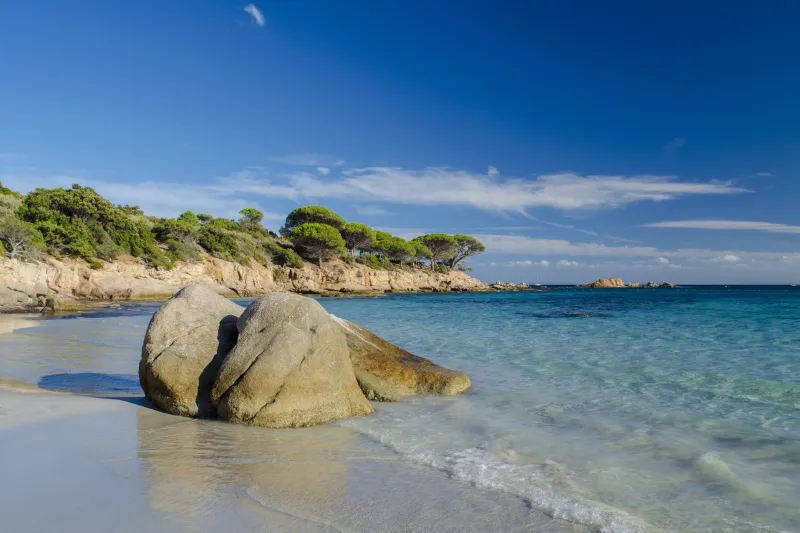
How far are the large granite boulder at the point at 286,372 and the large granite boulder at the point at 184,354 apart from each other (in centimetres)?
37

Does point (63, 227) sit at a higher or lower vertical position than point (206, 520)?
higher

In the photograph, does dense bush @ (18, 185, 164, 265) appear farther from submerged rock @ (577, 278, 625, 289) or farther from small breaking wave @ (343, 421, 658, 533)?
submerged rock @ (577, 278, 625, 289)

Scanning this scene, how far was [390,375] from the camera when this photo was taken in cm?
819

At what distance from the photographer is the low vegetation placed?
1351 inches

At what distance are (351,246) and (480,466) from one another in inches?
2698

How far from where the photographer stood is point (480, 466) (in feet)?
16.2

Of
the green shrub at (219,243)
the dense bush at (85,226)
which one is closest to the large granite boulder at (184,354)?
the dense bush at (85,226)

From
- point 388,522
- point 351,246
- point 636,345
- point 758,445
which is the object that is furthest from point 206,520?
point 351,246

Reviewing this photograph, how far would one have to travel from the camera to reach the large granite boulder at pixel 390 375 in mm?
7883

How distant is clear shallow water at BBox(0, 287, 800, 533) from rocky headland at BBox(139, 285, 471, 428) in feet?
1.67

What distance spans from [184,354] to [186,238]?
47464mm

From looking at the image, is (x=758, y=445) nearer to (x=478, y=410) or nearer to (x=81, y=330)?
(x=478, y=410)

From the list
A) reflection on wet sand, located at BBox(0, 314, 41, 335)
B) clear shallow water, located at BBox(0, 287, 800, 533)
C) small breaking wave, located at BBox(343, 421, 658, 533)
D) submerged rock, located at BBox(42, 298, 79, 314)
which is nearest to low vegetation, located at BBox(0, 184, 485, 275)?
submerged rock, located at BBox(42, 298, 79, 314)

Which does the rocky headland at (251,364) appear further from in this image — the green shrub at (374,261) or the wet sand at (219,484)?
the green shrub at (374,261)
